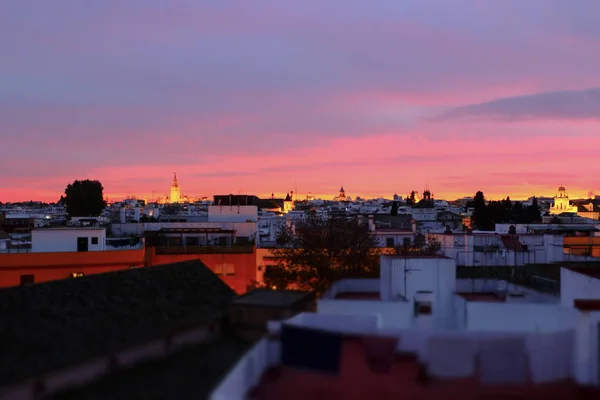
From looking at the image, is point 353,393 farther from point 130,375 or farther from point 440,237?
point 440,237

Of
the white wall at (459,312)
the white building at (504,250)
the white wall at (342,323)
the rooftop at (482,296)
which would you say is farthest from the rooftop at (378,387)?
the white building at (504,250)

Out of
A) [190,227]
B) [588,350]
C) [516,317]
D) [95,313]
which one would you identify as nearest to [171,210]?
[190,227]

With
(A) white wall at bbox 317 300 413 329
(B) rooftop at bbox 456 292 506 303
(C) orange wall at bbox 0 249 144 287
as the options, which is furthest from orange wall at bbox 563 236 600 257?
(C) orange wall at bbox 0 249 144 287

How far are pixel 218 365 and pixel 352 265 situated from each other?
1379 centimetres

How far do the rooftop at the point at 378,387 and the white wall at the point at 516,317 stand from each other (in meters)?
2.77

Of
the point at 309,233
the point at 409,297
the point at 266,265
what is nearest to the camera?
the point at 409,297

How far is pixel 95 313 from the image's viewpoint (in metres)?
12.2

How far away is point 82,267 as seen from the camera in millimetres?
23844

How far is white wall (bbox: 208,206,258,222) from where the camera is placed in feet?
144

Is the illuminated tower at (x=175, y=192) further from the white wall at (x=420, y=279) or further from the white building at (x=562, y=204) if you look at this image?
the white wall at (x=420, y=279)

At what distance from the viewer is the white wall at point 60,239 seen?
26.5 m

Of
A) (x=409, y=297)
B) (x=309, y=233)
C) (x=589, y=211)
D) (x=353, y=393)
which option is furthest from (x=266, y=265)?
(x=589, y=211)

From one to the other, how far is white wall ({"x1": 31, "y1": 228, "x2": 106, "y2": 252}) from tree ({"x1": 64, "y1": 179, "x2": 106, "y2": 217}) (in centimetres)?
3299

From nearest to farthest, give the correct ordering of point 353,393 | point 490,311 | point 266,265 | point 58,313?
point 353,393, point 490,311, point 58,313, point 266,265
